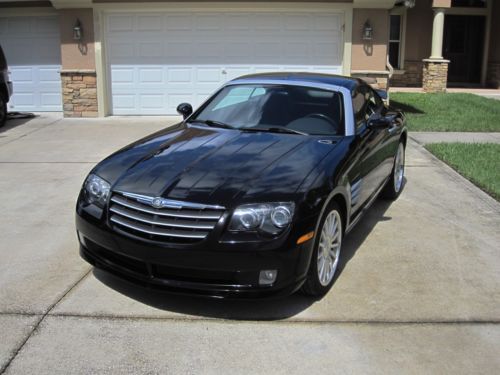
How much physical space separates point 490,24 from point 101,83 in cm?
1364

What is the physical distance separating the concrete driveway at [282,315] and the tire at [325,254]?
0.39ft

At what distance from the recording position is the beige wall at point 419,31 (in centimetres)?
1887

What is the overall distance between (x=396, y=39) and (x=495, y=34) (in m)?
3.31

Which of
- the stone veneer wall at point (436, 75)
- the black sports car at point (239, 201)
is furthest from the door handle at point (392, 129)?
the stone veneer wall at point (436, 75)

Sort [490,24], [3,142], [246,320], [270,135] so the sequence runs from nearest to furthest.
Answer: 1. [246,320]
2. [270,135]
3. [3,142]
4. [490,24]

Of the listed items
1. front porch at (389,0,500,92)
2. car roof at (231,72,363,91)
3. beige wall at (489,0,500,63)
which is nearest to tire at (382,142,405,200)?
car roof at (231,72,363,91)

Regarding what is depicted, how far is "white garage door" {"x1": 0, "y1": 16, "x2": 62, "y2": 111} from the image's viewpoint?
45.2 ft

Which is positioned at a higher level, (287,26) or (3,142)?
(287,26)

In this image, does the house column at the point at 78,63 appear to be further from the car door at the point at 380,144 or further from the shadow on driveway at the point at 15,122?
the car door at the point at 380,144

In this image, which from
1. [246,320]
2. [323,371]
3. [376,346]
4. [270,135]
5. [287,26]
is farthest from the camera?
[287,26]

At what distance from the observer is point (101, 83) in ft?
43.2

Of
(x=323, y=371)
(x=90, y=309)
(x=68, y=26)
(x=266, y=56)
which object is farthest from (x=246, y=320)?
(x=68, y=26)

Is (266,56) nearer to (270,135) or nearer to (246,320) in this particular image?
(270,135)

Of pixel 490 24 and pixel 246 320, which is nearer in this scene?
pixel 246 320
